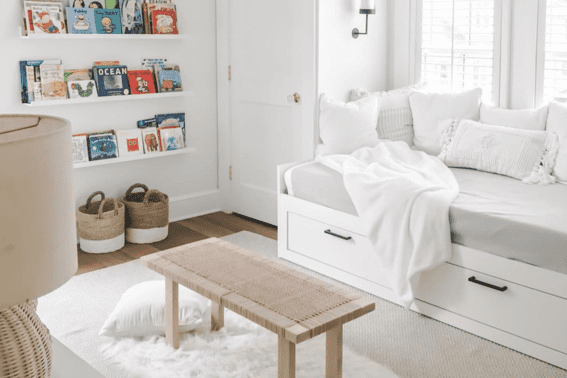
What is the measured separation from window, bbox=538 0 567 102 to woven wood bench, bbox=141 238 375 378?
6.15ft

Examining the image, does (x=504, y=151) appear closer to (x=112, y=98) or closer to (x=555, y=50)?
(x=555, y=50)

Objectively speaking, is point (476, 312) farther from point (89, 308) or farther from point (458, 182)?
Result: point (89, 308)

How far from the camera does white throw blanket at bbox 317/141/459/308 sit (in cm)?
271

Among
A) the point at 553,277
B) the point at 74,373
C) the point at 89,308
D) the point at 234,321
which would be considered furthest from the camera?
the point at 89,308

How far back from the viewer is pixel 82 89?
371 centimetres

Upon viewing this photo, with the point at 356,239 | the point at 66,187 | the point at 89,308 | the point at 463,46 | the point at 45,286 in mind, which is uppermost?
the point at 463,46

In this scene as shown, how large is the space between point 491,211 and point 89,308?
186 centimetres

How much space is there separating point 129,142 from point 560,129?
245cm

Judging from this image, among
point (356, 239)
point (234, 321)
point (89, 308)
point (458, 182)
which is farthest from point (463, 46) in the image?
point (89, 308)

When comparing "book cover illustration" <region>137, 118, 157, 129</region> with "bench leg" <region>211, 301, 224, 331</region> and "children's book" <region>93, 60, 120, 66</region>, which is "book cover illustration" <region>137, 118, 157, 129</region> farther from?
"bench leg" <region>211, 301, 224, 331</region>

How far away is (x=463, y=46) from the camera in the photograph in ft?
12.1

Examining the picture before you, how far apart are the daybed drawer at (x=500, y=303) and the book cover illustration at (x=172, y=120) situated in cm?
206

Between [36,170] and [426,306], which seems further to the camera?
[426,306]

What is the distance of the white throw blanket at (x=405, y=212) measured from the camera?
2.71 meters
